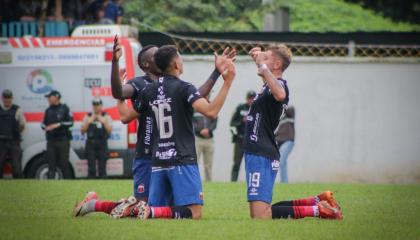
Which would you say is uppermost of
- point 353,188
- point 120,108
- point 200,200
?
point 120,108

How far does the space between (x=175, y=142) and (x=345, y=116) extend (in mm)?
17492

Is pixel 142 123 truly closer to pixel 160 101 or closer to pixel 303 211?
pixel 160 101

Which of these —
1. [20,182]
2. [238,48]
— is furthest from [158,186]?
[238,48]

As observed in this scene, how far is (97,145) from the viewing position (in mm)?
22281

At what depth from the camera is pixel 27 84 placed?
22859 mm

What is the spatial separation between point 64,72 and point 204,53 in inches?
234

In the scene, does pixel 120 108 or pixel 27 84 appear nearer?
pixel 120 108

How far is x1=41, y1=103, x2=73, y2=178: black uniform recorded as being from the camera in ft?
72.2

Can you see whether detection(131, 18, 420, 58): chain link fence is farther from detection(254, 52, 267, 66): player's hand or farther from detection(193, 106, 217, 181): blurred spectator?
detection(254, 52, 267, 66): player's hand

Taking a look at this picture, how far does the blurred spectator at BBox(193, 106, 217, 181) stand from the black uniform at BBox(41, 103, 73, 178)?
111 inches

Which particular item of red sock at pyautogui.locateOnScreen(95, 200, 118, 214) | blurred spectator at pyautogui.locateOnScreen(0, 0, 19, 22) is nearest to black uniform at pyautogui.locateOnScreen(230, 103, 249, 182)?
blurred spectator at pyautogui.locateOnScreen(0, 0, 19, 22)

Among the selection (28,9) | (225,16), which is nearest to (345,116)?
(28,9)

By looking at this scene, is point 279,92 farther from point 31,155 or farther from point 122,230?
point 31,155

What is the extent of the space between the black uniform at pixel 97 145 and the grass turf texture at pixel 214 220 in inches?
160
